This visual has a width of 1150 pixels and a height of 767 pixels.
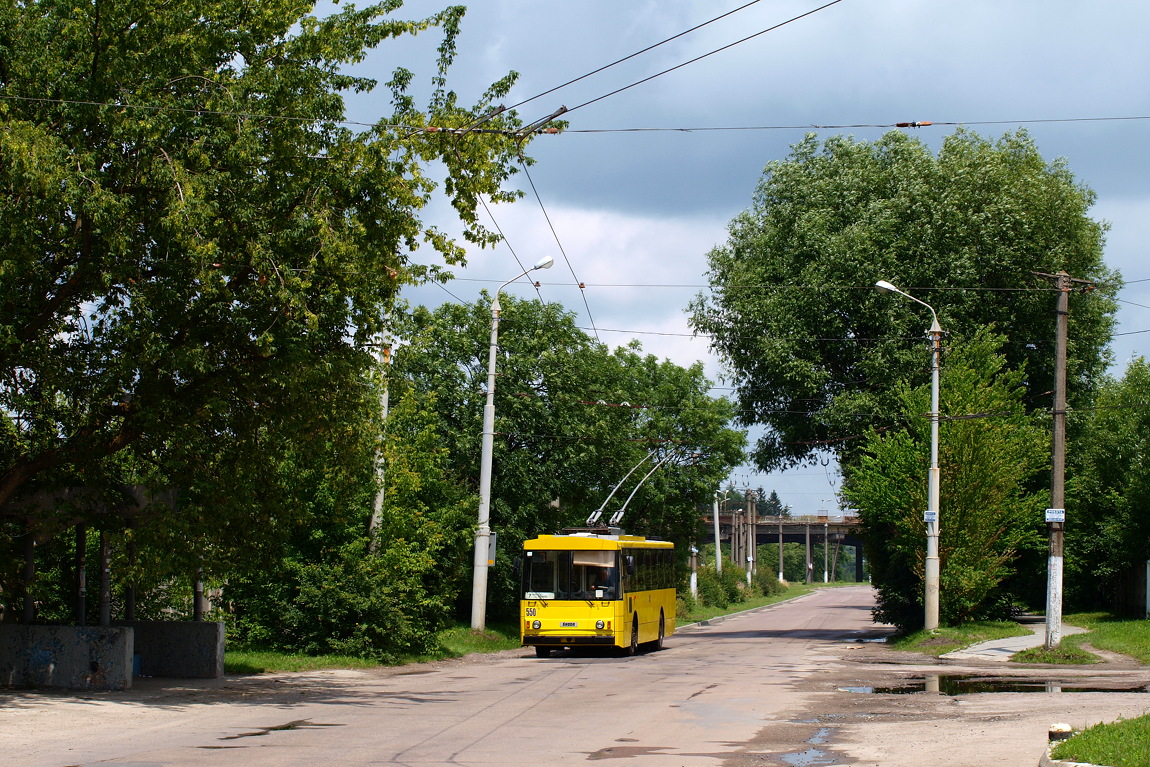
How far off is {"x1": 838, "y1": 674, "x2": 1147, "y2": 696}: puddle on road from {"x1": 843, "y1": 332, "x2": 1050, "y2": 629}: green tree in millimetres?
10521

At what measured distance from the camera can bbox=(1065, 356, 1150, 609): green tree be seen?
3925 centimetres

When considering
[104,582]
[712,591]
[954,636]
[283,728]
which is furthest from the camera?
[712,591]

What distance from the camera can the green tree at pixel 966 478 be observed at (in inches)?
1204

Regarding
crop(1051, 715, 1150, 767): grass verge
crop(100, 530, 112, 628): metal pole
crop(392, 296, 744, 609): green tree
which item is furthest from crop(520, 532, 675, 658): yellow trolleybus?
crop(1051, 715, 1150, 767): grass verge

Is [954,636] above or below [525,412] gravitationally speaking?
below

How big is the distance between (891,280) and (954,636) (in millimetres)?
10546

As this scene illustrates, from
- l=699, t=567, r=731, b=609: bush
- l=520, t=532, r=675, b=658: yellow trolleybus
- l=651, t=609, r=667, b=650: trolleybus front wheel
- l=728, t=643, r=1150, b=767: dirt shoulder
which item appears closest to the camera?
l=728, t=643, r=1150, b=767: dirt shoulder

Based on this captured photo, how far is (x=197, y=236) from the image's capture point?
14.6 meters

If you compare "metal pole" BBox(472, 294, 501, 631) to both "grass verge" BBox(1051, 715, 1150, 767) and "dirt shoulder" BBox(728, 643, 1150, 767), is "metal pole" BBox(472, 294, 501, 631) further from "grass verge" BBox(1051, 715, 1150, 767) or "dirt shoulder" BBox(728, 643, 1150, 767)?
"grass verge" BBox(1051, 715, 1150, 767)

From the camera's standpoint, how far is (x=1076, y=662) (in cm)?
2412

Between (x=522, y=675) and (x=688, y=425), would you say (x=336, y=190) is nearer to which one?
(x=522, y=675)

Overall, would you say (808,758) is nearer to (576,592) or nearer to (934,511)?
(576,592)

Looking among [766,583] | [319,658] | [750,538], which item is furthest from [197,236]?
[766,583]

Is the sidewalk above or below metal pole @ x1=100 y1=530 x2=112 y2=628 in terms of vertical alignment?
below
